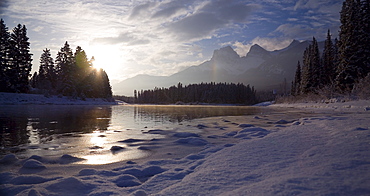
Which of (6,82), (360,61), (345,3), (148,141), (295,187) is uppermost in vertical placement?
(345,3)

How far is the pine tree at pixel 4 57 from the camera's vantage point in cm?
3016

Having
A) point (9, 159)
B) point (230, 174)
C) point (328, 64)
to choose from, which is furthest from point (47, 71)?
Result: point (328, 64)

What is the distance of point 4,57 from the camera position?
32188mm

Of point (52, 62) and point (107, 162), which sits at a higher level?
point (52, 62)

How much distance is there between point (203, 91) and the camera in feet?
413

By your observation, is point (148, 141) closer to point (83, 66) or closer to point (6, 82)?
point (6, 82)

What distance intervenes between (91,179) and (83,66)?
2212 inches

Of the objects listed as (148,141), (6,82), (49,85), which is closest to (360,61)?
(148,141)

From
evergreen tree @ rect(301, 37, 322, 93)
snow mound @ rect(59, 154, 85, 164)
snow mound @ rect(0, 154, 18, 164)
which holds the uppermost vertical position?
evergreen tree @ rect(301, 37, 322, 93)

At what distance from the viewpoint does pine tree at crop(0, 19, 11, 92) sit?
30156mm

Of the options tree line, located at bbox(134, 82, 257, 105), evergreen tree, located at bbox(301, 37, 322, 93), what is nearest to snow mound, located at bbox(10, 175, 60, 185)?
evergreen tree, located at bbox(301, 37, 322, 93)

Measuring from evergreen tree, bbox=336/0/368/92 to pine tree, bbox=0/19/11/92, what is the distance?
155 feet

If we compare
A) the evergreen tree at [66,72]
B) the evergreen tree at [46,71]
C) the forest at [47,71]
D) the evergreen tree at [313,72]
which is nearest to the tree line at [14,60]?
the forest at [47,71]

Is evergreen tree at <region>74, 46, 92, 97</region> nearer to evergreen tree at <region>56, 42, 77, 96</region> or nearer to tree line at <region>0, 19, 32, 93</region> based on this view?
evergreen tree at <region>56, 42, 77, 96</region>
